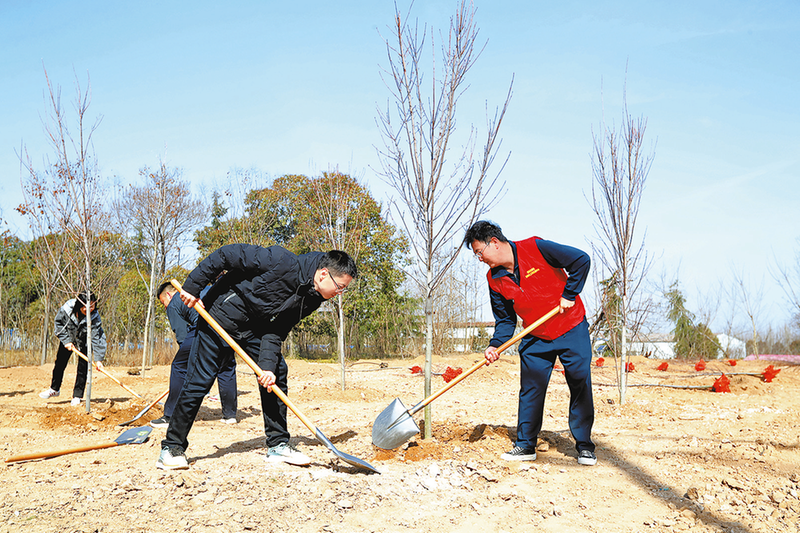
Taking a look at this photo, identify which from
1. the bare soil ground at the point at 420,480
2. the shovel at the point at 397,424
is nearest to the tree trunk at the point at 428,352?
the bare soil ground at the point at 420,480

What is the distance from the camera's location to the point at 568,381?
12.7 ft

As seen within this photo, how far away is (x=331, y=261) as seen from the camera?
3574 millimetres

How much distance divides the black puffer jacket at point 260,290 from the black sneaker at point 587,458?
2.21 meters

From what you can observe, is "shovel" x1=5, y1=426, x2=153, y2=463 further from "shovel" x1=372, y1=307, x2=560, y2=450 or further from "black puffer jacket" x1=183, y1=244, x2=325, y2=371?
"shovel" x1=372, y1=307, x2=560, y2=450

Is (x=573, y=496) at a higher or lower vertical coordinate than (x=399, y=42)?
lower

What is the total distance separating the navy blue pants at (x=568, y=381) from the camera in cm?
380

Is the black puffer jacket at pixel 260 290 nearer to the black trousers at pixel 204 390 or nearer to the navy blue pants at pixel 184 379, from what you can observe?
the black trousers at pixel 204 390

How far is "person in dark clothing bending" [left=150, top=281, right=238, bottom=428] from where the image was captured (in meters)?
5.26

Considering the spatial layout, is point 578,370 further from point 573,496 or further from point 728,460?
point 728,460

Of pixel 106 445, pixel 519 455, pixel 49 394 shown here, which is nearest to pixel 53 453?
pixel 106 445

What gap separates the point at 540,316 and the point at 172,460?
2.78m

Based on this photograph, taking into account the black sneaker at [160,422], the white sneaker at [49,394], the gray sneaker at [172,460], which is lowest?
the white sneaker at [49,394]

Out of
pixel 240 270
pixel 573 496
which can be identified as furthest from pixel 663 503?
pixel 240 270

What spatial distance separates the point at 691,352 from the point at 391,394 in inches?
605
